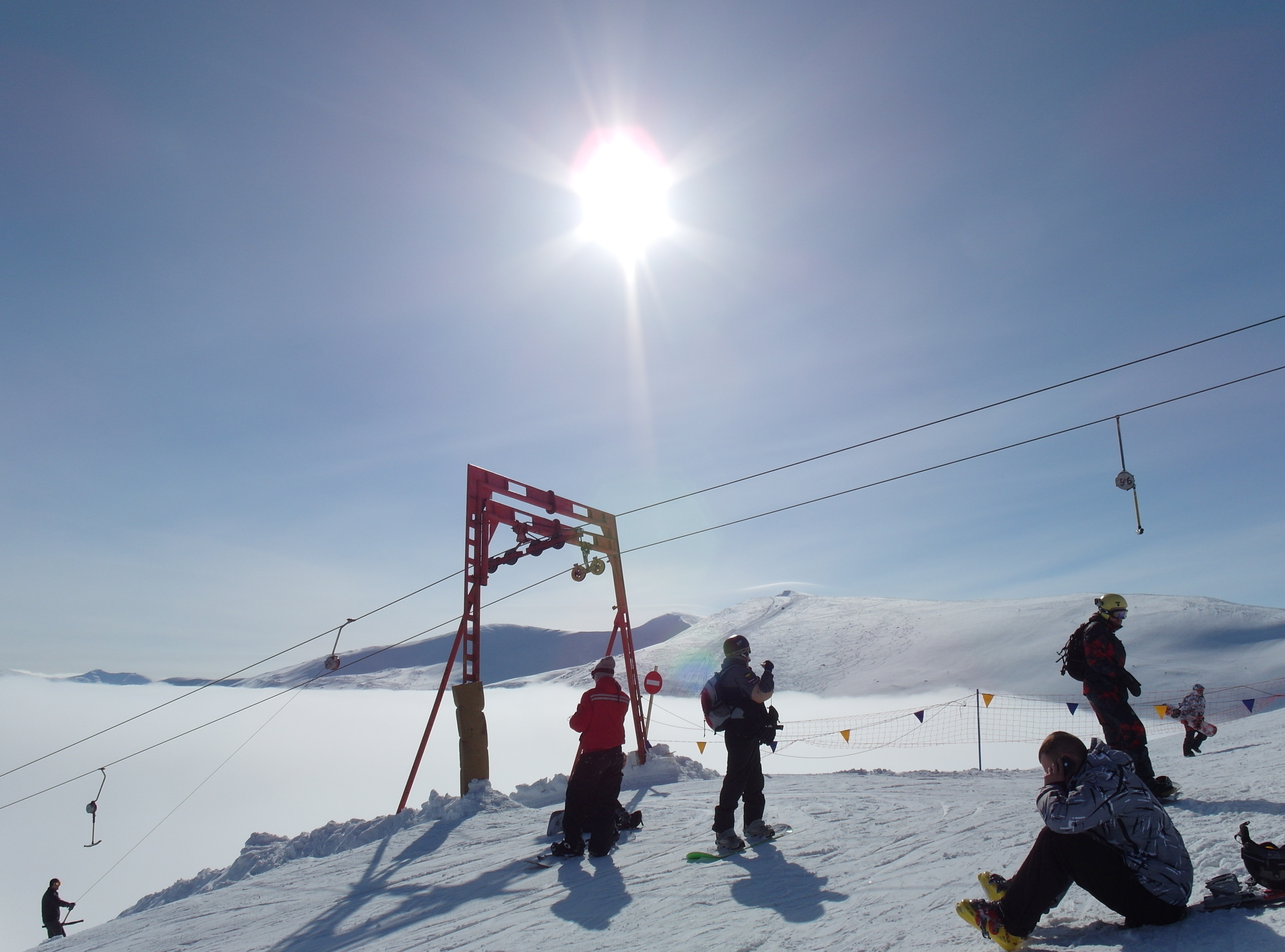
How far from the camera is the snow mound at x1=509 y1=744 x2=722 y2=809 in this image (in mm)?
11023

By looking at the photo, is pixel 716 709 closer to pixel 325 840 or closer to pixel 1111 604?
pixel 1111 604

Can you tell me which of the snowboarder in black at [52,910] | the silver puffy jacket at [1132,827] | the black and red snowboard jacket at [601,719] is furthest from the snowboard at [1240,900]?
the snowboarder in black at [52,910]

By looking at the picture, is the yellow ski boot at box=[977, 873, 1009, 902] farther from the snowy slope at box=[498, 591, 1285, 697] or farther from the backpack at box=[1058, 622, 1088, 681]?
the snowy slope at box=[498, 591, 1285, 697]

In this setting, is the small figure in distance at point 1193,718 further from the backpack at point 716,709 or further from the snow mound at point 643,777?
the backpack at point 716,709

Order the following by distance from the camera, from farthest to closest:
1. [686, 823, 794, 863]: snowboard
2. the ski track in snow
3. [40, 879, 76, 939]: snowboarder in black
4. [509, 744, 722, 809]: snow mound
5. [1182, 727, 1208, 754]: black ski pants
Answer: [40, 879, 76, 939]: snowboarder in black, [1182, 727, 1208, 754]: black ski pants, [509, 744, 722, 809]: snow mound, [686, 823, 794, 863]: snowboard, the ski track in snow

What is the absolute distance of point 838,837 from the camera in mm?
6598

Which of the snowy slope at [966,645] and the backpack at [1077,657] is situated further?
the snowy slope at [966,645]

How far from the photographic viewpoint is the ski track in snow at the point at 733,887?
4039 millimetres

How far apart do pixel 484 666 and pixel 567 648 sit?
19.2 metres

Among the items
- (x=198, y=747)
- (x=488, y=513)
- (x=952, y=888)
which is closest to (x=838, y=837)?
(x=952, y=888)

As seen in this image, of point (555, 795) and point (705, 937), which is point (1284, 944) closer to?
point (705, 937)

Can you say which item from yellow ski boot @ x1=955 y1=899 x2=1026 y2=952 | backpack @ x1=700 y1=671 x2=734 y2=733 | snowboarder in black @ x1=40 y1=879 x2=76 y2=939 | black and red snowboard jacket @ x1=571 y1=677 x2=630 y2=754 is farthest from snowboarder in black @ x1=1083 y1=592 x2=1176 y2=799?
snowboarder in black @ x1=40 y1=879 x2=76 y2=939

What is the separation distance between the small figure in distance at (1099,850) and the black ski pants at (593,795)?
4348 millimetres

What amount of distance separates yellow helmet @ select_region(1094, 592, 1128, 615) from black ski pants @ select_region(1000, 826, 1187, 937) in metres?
3.75
